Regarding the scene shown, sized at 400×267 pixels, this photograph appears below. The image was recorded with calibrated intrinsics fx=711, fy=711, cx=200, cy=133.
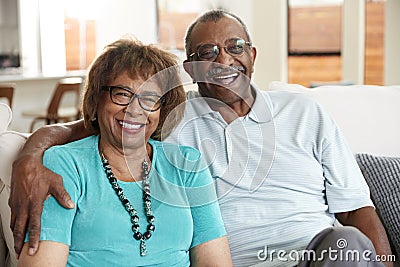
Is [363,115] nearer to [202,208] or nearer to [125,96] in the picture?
[202,208]

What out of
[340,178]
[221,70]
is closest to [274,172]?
[340,178]

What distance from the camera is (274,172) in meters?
2.06

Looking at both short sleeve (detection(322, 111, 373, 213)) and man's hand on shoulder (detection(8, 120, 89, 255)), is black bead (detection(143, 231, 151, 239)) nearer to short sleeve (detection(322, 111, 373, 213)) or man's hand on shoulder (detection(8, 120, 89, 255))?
man's hand on shoulder (detection(8, 120, 89, 255))

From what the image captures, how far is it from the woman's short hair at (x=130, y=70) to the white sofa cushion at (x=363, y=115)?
72 cm

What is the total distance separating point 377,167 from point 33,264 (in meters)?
1.15

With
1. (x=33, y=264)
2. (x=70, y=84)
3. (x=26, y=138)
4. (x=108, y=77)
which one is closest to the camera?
(x=33, y=264)

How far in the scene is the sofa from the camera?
218cm

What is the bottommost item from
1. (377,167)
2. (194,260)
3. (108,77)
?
(194,260)

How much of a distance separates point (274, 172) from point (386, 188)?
389 millimetres

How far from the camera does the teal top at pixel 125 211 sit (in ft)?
5.43

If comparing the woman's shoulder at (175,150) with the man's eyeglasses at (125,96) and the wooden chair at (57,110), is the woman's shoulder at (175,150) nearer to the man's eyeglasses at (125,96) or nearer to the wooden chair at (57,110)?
the man's eyeglasses at (125,96)

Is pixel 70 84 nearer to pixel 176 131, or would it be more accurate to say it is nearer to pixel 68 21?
pixel 68 21

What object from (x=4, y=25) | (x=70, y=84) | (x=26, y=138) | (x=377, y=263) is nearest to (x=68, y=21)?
(x=4, y=25)

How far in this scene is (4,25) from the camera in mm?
8555
